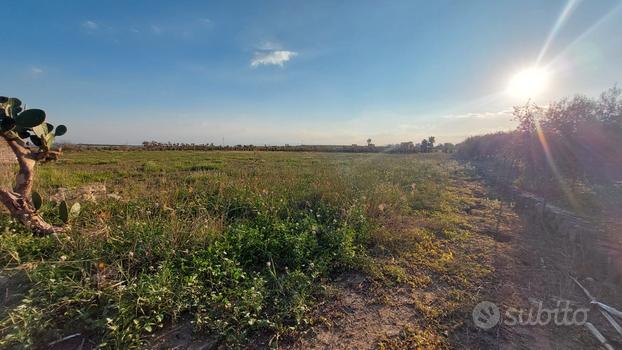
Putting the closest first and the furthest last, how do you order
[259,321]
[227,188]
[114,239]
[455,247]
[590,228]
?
[259,321]
[114,239]
[455,247]
[590,228]
[227,188]

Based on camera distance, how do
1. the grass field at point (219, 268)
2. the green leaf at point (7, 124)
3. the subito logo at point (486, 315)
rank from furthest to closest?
the green leaf at point (7, 124)
the subito logo at point (486, 315)
the grass field at point (219, 268)

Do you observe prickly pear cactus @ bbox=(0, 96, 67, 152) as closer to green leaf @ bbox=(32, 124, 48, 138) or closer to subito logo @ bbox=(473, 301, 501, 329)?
green leaf @ bbox=(32, 124, 48, 138)

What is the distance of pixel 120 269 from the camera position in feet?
8.55

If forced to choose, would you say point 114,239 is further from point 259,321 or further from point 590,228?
point 590,228

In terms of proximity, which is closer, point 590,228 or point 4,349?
point 4,349

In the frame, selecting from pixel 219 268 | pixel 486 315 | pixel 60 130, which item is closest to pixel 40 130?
pixel 60 130

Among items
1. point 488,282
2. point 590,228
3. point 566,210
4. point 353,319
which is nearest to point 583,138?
point 566,210

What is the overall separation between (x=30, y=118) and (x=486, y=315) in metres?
6.18

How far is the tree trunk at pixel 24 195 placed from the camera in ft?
11.3

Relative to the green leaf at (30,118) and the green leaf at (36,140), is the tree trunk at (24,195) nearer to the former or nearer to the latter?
the green leaf at (36,140)

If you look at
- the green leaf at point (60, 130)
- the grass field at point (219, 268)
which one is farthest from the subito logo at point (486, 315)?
the green leaf at point (60, 130)

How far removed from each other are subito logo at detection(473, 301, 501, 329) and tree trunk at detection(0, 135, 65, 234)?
5386 millimetres

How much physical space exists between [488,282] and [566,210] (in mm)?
6077

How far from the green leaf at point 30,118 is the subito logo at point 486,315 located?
5.96 metres
